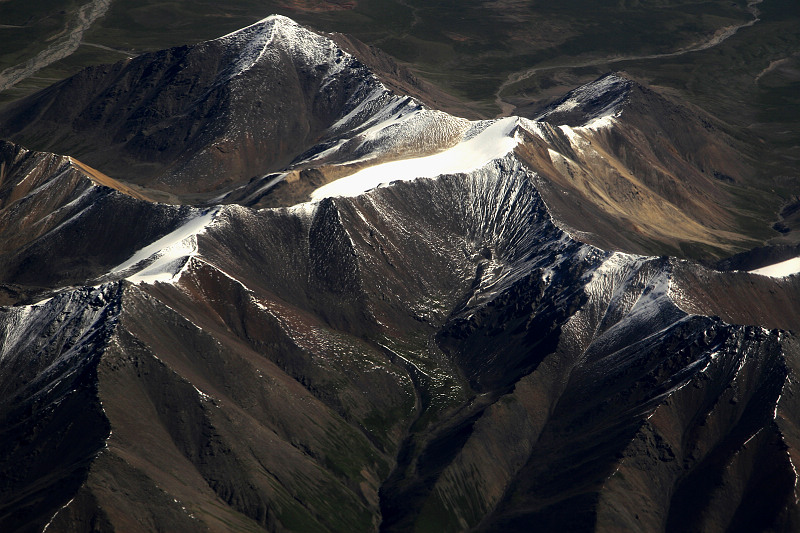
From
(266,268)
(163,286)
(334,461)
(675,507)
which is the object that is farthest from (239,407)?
(675,507)

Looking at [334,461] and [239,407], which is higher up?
[239,407]

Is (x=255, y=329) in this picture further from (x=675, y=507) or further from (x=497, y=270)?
(x=675, y=507)

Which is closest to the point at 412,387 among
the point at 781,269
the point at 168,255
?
the point at 168,255

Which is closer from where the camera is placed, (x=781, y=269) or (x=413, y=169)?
(x=781, y=269)

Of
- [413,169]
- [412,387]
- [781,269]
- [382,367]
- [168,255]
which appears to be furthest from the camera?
[413,169]

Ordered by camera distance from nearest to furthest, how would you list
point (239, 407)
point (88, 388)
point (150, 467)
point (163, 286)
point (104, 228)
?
point (150, 467) → point (88, 388) → point (239, 407) → point (163, 286) → point (104, 228)

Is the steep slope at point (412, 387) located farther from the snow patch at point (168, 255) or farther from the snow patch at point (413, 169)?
the snow patch at point (413, 169)

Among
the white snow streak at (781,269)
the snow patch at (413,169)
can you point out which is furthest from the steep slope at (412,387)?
the white snow streak at (781,269)

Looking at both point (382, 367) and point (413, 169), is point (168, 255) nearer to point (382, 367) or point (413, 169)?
point (382, 367)

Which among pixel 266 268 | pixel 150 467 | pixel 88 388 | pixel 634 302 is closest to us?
pixel 150 467
